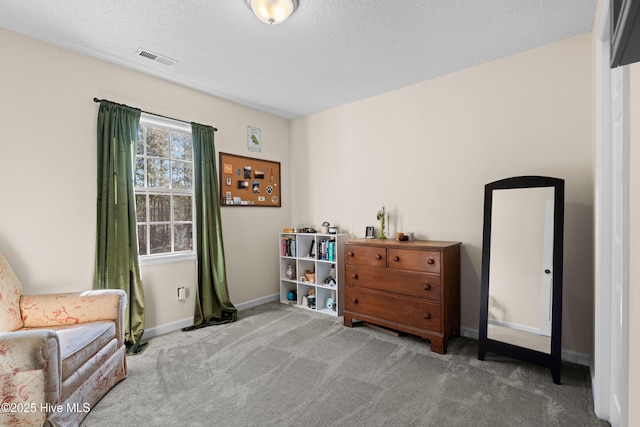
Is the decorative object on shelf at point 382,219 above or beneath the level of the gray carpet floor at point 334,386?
above

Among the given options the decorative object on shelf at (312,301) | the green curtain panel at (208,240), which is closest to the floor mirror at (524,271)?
the decorative object on shelf at (312,301)

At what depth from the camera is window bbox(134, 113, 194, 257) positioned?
127 inches

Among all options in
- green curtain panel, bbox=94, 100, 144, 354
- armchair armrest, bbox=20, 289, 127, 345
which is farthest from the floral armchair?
green curtain panel, bbox=94, 100, 144, 354

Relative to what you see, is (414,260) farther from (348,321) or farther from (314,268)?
(314,268)

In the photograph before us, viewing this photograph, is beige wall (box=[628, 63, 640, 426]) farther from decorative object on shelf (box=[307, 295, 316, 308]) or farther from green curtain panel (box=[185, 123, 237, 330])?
green curtain panel (box=[185, 123, 237, 330])

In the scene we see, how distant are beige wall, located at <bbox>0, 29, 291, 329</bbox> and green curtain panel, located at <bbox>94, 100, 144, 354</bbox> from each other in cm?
9

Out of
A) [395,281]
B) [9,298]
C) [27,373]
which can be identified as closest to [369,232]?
[395,281]

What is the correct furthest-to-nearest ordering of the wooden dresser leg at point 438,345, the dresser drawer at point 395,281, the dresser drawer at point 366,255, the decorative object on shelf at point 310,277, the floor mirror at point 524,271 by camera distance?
the decorative object on shelf at point 310,277
the dresser drawer at point 366,255
the dresser drawer at point 395,281
the wooden dresser leg at point 438,345
the floor mirror at point 524,271

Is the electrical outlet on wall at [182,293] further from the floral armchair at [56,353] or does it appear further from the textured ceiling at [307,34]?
the textured ceiling at [307,34]

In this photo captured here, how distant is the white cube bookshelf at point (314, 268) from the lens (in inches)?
149

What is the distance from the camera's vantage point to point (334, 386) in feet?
7.32

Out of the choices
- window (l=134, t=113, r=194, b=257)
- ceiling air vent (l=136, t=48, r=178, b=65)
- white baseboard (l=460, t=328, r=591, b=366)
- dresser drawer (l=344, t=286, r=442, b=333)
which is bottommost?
white baseboard (l=460, t=328, r=591, b=366)

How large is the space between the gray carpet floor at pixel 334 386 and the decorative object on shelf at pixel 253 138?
2.37m

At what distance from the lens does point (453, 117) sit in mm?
3166
